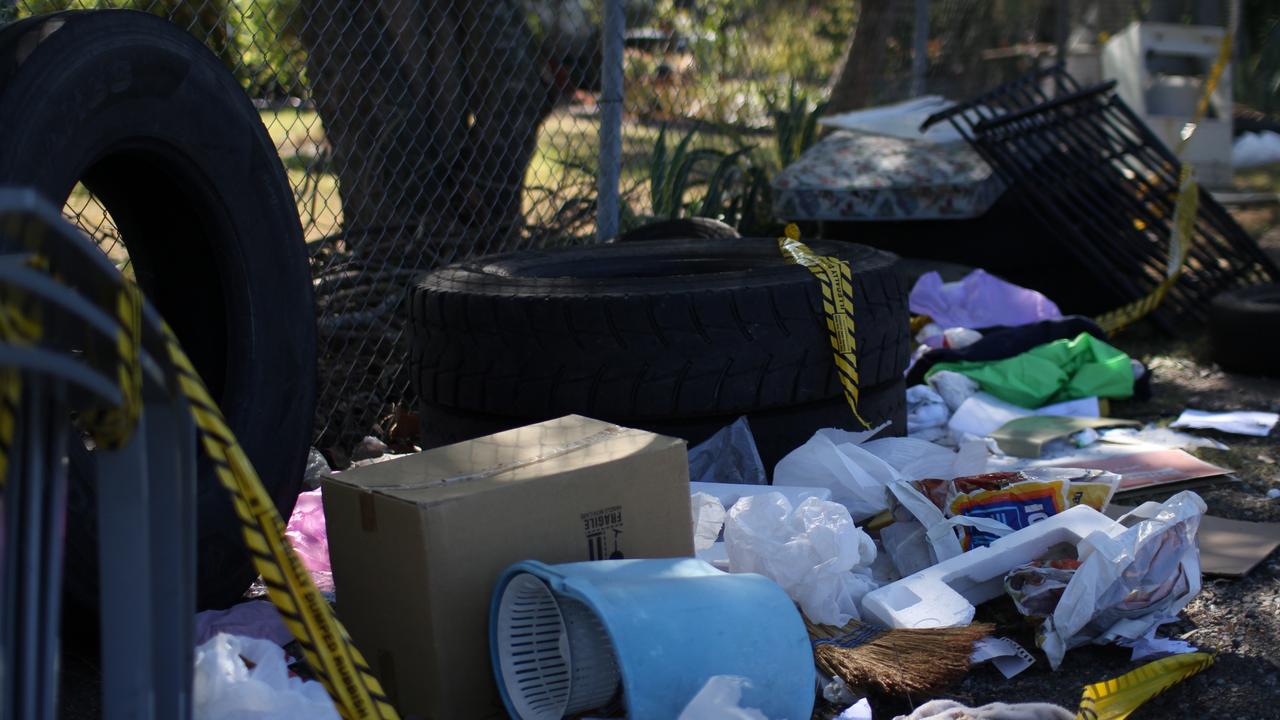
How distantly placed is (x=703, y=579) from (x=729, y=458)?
3.37ft

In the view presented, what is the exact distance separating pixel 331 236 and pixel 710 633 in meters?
2.72

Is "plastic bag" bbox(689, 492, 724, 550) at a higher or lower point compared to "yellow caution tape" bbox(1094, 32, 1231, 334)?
lower

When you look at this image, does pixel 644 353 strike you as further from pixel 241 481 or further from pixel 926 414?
pixel 241 481

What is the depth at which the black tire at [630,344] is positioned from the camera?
Answer: 9.73 ft

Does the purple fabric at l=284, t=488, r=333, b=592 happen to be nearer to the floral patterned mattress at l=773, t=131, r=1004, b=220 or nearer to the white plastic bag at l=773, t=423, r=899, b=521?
the white plastic bag at l=773, t=423, r=899, b=521

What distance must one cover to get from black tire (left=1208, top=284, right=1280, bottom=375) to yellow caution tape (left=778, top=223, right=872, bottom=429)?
7.54 feet

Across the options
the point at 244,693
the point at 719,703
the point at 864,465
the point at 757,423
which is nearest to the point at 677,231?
the point at 757,423

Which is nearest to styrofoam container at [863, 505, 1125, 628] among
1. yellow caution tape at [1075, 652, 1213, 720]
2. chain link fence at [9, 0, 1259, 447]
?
yellow caution tape at [1075, 652, 1213, 720]

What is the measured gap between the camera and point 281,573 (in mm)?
1496

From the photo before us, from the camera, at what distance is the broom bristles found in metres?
2.19

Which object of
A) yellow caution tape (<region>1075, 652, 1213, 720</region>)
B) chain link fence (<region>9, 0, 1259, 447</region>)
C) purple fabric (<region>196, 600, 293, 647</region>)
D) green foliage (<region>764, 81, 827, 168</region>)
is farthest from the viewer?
green foliage (<region>764, 81, 827, 168</region>)

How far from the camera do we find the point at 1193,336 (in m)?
5.40

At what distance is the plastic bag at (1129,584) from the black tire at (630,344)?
3.06 feet

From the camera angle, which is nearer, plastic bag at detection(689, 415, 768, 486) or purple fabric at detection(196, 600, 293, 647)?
purple fabric at detection(196, 600, 293, 647)
